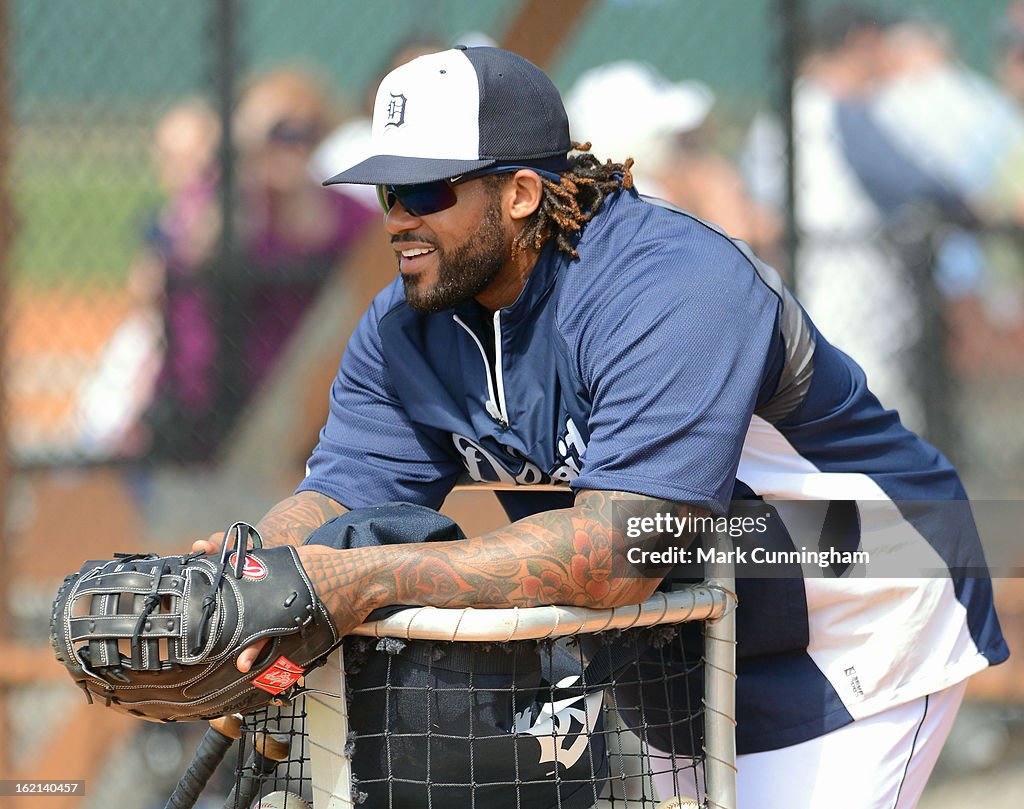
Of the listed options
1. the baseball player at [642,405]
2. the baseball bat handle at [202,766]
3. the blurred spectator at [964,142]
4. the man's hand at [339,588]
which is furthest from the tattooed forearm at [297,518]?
the blurred spectator at [964,142]

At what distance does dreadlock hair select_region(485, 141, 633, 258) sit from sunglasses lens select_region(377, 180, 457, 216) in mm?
144

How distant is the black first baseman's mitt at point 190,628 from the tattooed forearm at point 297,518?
0.47 m

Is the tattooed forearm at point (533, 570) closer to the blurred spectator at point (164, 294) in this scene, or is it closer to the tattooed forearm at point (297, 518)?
the tattooed forearm at point (297, 518)

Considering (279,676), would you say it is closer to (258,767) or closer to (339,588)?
(339,588)

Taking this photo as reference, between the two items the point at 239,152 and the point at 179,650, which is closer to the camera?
the point at 179,650

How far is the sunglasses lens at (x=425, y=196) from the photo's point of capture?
7.29 ft

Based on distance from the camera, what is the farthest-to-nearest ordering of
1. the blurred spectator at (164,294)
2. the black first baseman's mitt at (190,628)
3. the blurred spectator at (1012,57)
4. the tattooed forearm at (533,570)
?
the blurred spectator at (1012,57) → the blurred spectator at (164,294) → the tattooed forearm at (533,570) → the black first baseman's mitt at (190,628)

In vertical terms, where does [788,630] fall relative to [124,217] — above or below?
below

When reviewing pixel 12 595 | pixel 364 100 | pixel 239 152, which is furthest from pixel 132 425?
pixel 364 100

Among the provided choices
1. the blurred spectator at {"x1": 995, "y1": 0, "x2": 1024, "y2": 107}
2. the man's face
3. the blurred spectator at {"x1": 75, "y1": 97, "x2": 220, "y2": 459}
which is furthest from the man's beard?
the blurred spectator at {"x1": 995, "y1": 0, "x2": 1024, "y2": 107}

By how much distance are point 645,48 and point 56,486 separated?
2.54m

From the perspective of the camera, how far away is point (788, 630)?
226 centimetres

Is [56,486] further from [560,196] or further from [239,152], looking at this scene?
[560,196]

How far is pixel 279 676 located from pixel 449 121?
0.94 m
